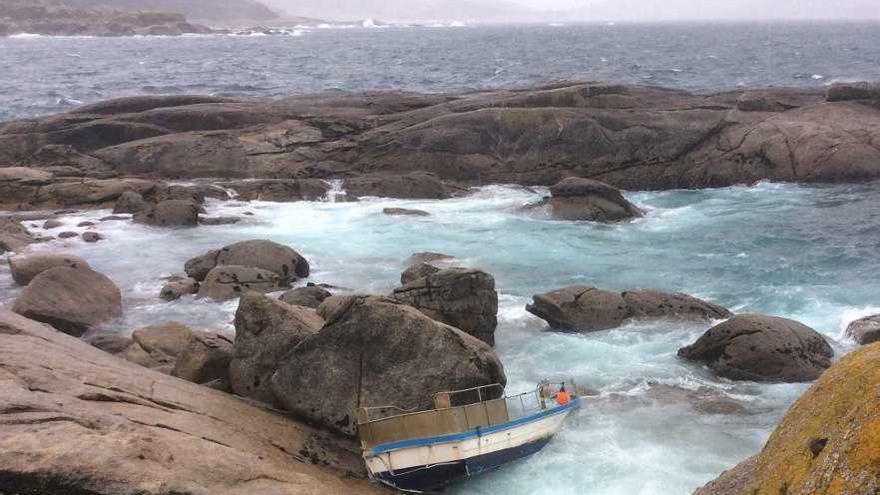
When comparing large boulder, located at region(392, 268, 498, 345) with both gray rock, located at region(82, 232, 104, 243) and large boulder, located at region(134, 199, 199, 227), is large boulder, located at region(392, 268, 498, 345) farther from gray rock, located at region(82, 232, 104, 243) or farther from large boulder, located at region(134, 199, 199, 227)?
gray rock, located at region(82, 232, 104, 243)

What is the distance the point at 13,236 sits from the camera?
27438 mm

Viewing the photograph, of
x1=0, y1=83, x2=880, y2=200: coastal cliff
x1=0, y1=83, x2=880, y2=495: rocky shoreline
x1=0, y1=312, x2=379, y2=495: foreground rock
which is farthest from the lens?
x1=0, y1=83, x2=880, y2=200: coastal cliff

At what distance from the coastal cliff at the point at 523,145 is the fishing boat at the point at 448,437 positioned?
25.9 meters

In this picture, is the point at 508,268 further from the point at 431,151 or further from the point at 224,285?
the point at 431,151

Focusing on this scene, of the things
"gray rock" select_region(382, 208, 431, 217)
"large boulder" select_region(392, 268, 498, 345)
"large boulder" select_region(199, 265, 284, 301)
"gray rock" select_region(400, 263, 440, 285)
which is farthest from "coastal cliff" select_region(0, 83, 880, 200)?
"large boulder" select_region(392, 268, 498, 345)

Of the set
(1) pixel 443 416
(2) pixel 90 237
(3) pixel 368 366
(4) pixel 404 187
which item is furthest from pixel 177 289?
(4) pixel 404 187

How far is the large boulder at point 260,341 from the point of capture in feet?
45.3

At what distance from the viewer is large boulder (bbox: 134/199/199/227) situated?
30.9m

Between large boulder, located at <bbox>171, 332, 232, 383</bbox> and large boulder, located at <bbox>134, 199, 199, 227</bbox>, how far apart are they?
56.3ft

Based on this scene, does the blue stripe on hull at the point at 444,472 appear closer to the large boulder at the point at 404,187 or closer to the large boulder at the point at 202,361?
the large boulder at the point at 202,361

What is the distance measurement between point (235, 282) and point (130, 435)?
1435 centimetres

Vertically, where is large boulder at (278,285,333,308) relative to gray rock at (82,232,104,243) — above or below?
above

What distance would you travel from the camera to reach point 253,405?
43.2 feet

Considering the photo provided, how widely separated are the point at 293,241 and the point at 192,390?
17.3 meters
